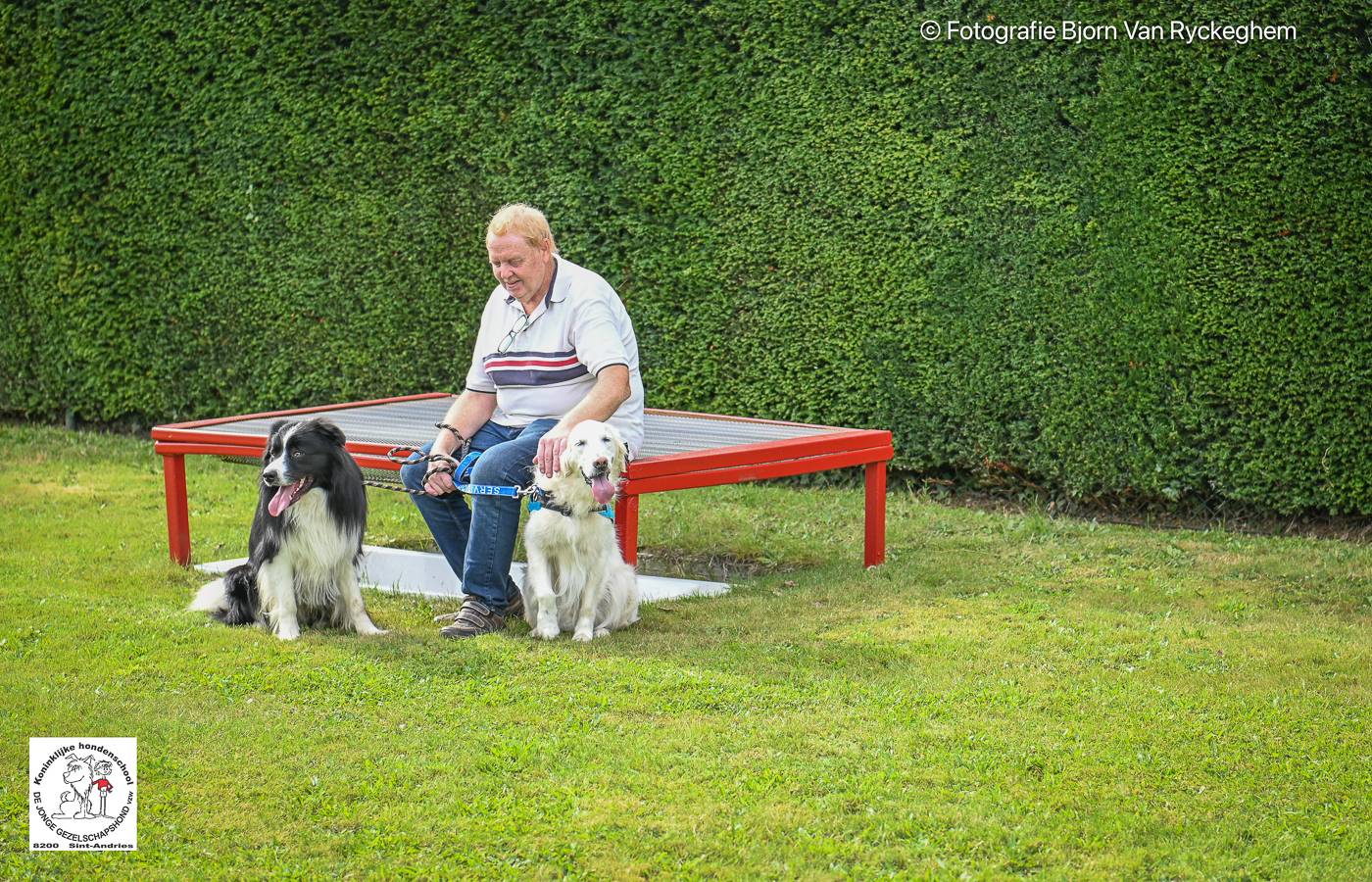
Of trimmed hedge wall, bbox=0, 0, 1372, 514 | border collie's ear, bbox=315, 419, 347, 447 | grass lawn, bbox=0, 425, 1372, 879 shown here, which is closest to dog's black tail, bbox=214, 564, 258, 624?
grass lawn, bbox=0, 425, 1372, 879

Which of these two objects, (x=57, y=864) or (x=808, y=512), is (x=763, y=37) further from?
(x=57, y=864)

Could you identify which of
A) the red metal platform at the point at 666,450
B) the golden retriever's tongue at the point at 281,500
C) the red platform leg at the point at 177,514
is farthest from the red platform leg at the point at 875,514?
the red platform leg at the point at 177,514

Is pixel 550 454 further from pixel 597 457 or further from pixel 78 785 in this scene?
pixel 78 785

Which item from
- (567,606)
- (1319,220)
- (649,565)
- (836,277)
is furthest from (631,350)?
(1319,220)

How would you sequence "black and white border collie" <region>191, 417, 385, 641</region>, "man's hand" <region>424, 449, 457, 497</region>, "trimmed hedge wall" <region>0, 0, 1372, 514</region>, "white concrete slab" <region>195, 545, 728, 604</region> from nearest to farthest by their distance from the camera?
"black and white border collie" <region>191, 417, 385, 641</region>
"man's hand" <region>424, 449, 457, 497</region>
"white concrete slab" <region>195, 545, 728, 604</region>
"trimmed hedge wall" <region>0, 0, 1372, 514</region>

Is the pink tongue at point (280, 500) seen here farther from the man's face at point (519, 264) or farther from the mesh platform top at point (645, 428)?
the man's face at point (519, 264)

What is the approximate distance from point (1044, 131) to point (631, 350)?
2906mm

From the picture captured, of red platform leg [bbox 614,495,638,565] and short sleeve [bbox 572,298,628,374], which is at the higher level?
short sleeve [bbox 572,298,628,374]

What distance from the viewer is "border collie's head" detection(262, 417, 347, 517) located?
15.1 feet

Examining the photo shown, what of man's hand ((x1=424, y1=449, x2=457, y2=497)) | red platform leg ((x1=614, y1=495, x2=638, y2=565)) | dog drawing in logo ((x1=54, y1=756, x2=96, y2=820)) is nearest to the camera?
dog drawing in logo ((x1=54, y1=756, x2=96, y2=820))

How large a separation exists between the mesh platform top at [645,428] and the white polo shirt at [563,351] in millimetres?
336

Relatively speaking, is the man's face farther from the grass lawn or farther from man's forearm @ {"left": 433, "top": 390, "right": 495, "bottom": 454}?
the grass lawn

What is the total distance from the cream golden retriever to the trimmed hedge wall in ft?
9.89

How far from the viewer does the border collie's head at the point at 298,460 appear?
460 centimetres
